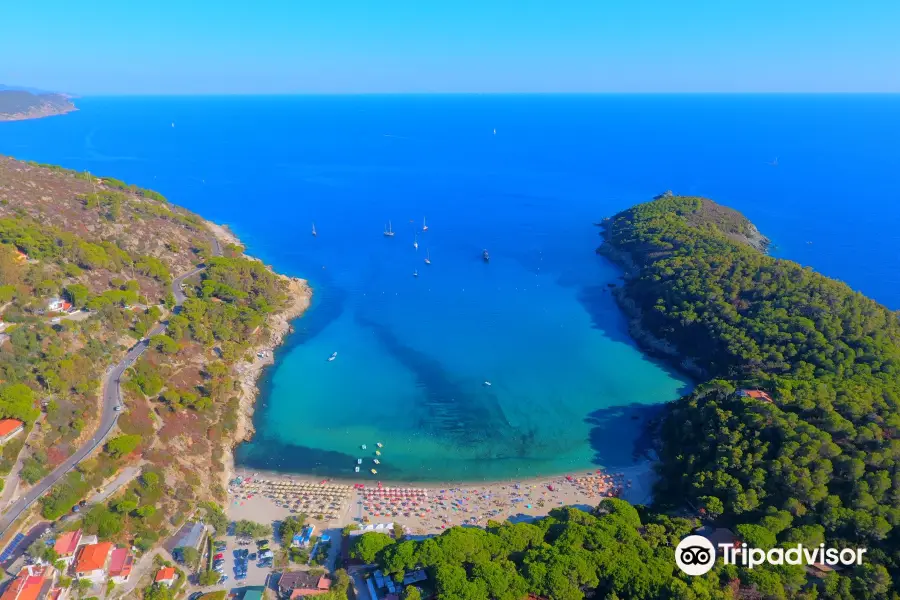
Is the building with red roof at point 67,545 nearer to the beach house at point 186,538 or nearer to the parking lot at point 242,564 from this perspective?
the beach house at point 186,538

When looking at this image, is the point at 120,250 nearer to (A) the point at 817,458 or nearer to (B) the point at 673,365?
(B) the point at 673,365

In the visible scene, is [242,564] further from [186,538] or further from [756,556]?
[756,556]

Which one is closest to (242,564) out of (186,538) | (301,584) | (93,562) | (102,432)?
(186,538)

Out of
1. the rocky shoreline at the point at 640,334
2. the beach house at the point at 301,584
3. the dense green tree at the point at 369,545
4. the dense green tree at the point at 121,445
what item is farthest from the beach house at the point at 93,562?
the rocky shoreline at the point at 640,334

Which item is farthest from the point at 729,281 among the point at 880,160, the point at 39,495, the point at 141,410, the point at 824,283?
the point at 880,160

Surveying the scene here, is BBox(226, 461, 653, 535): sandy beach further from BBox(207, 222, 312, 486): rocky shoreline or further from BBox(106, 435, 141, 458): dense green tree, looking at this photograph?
BBox(106, 435, 141, 458): dense green tree

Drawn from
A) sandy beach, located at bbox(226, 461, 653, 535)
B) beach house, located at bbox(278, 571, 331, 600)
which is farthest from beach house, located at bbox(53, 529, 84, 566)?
beach house, located at bbox(278, 571, 331, 600)
